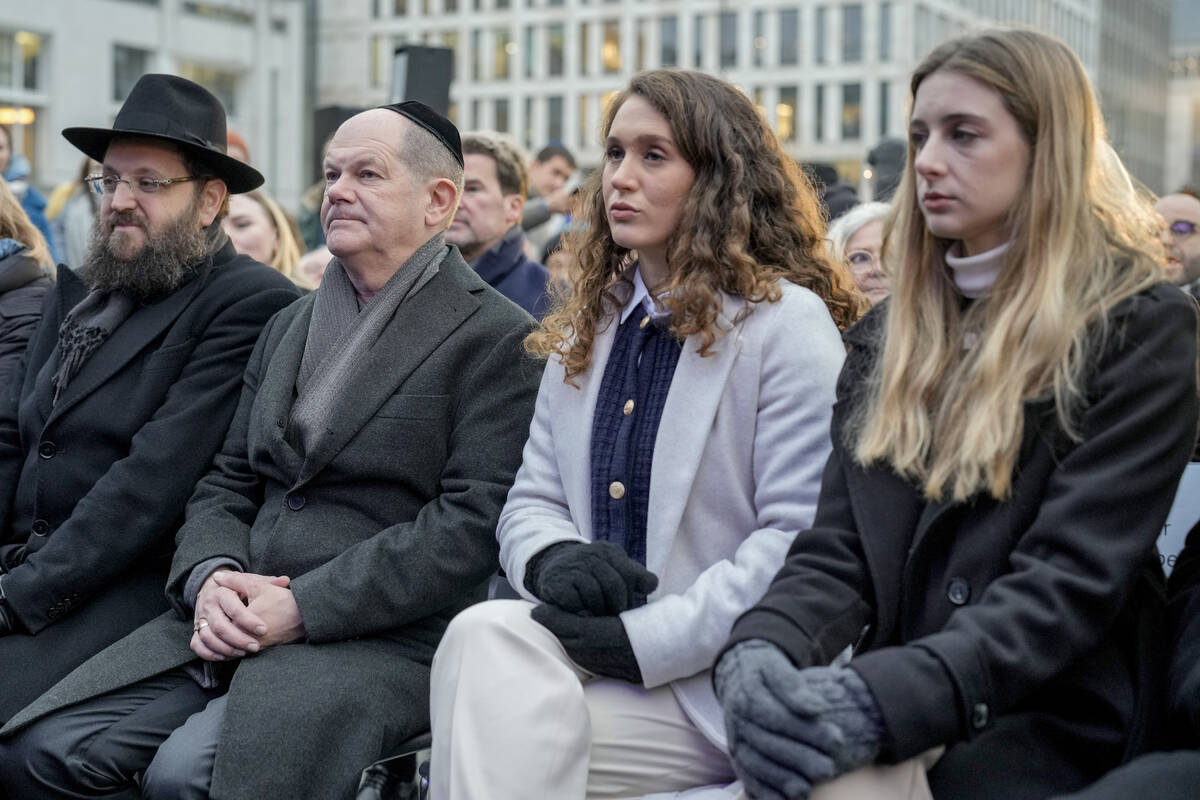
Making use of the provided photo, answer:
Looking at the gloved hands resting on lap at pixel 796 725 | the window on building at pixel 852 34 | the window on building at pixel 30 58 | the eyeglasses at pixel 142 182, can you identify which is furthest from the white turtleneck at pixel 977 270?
the window on building at pixel 852 34

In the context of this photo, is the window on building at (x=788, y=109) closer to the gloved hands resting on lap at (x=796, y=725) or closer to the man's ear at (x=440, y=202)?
the man's ear at (x=440, y=202)

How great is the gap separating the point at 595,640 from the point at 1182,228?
5.04 m

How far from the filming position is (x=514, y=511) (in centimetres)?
375

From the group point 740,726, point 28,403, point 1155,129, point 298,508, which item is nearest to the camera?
point 740,726

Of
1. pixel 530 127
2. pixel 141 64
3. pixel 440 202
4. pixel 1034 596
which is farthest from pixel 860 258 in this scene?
pixel 530 127

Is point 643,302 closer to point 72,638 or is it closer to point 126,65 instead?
point 72,638

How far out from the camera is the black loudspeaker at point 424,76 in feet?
28.8

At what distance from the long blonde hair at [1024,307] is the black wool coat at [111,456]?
2246 millimetres

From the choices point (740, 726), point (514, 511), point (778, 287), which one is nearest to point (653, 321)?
point (778, 287)

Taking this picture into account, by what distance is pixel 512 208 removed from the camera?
7.05 m

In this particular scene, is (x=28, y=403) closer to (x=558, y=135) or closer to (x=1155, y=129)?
(x=558, y=135)

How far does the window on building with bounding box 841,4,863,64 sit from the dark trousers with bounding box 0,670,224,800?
7317 cm

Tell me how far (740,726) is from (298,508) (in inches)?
69.5

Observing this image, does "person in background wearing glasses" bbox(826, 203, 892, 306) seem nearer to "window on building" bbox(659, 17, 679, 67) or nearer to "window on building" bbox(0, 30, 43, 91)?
"window on building" bbox(0, 30, 43, 91)
